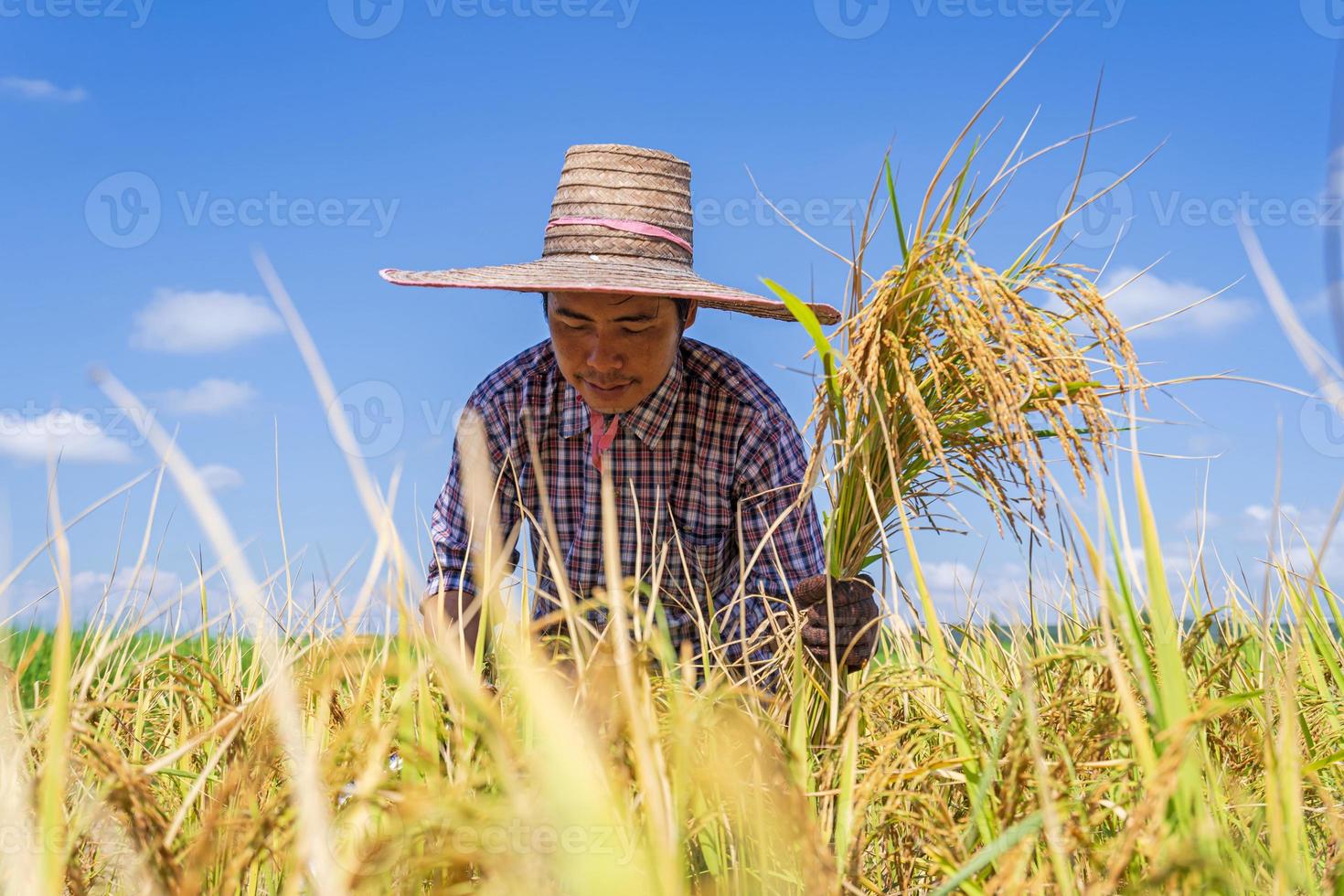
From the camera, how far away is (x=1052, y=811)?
3.63 feet

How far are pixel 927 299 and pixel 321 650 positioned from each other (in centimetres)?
137

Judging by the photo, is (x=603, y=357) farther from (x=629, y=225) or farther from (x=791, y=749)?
(x=791, y=749)

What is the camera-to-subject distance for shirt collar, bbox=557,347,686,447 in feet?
10.3

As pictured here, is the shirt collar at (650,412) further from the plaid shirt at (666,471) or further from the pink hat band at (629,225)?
the pink hat band at (629,225)

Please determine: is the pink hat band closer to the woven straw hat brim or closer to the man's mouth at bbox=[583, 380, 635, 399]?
the woven straw hat brim

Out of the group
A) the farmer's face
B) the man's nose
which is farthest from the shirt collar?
the man's nose

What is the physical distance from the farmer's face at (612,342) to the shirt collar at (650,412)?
0.15m

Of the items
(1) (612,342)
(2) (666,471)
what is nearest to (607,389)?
(1) (612,342)

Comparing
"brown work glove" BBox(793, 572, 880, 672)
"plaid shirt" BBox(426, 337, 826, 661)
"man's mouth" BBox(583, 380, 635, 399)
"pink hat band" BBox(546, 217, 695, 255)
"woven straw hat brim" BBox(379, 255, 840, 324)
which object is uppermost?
"pink hat band" BBox(546, 217, 695, 255)

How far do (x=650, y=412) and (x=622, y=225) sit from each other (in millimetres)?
521

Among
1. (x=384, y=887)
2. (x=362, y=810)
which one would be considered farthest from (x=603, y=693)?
(x=384, y=887)

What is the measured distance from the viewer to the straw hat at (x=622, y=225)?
2.87 metres

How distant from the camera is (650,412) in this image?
3.15m

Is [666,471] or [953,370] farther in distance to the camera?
[666,471]
